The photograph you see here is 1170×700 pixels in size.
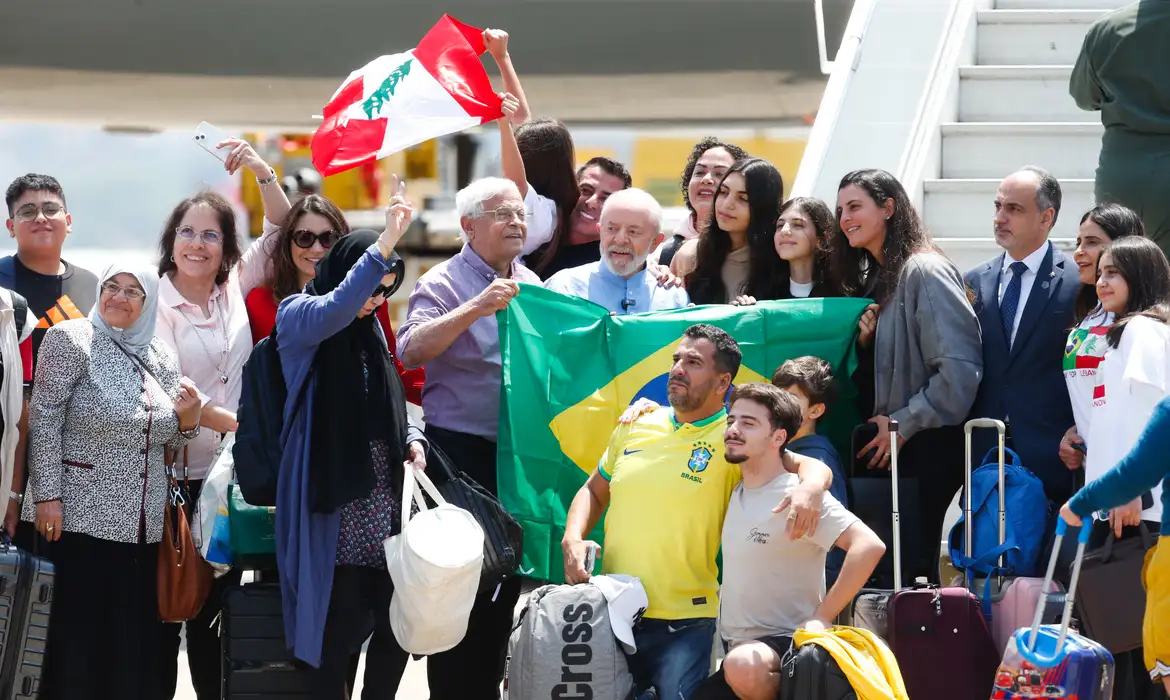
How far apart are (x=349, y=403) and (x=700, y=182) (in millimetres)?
2033

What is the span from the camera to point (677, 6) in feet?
87.1

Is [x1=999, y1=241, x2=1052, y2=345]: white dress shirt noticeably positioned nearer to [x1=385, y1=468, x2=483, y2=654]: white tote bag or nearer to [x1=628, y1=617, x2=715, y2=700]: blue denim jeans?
[x1=628, y1=617, x2=715, y2=700]: blue denim jeans

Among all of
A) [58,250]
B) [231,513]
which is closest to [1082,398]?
[231,513]

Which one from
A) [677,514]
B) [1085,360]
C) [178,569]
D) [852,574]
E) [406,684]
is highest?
[1085,360]

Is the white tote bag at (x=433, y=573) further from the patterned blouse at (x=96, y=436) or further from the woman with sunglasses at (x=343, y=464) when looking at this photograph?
the patterned blouse at (x=96, y=436)

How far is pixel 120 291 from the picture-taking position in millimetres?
5375

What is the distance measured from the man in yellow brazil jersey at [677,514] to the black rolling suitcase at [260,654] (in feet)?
3.02

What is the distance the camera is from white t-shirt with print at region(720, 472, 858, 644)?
16.3 ft

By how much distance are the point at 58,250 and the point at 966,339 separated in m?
3.21

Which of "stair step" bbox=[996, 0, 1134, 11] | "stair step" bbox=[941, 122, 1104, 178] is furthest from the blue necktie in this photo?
"stair step" bbox=[996, 0, 1134, 11]

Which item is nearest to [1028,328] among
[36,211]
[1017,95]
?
[1017,95]

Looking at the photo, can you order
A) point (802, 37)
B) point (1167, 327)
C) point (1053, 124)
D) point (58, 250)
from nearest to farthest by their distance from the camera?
point (1167, 327), point (58, 250), point (1053, 124), point (802, 37)

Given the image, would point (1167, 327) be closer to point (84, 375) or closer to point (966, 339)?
point (966, 339)

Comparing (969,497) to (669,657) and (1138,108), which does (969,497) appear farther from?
(1138,108)
